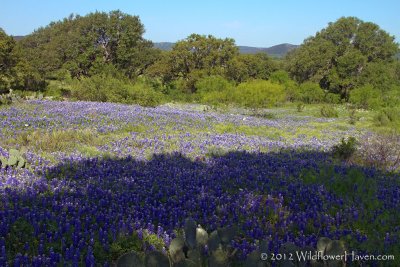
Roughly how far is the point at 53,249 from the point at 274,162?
5.21m

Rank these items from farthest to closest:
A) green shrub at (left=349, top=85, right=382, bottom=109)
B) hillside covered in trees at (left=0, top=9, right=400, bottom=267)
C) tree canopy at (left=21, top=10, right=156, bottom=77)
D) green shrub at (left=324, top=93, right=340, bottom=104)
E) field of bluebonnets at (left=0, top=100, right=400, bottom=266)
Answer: tree canopy at (left=21, top=10, right=156, bottom=77) → green shrub at (left=324, top=93, right=340, bottom=104) → green shrub at (left=349, top=85, right=382, bottom=109) → field of bluebonnets at (left=0, top=100, right=400, bottom=266) → hillside covered in trees at (left=0, top=9, right=400, bottom=267)

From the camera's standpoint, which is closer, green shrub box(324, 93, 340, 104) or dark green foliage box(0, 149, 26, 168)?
dark green foliage box(0, 149, 26, 168)

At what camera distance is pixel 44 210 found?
183 inches

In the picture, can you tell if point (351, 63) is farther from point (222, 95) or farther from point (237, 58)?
point (222, 95)

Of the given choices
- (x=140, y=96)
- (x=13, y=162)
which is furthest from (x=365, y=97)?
(x=13, y=162)

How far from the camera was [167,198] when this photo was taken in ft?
17.7

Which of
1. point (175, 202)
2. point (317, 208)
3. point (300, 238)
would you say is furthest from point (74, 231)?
point (317, 208)

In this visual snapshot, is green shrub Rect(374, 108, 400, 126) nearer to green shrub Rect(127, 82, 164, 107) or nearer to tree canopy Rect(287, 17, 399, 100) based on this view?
green shrub Rect(127, 82, 164, 107)

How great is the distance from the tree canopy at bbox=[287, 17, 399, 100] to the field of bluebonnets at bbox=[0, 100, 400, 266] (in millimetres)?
44077

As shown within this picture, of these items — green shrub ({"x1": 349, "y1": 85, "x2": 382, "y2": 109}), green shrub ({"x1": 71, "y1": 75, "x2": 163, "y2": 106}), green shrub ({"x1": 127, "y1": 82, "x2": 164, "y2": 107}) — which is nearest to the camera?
green shrub ({"x1": 71, "y1": 75, "x2": 163, "y2": 106})

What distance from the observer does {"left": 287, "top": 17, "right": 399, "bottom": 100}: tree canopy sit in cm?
5016

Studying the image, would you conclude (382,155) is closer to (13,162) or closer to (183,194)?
(183,194)

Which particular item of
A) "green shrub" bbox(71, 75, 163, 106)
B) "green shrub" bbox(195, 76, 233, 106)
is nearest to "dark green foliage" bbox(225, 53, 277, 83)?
"green shrub" bbox(195, 76, 233, 106)

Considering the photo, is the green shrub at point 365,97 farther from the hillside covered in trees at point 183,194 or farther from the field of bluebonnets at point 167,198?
the field of bluebonnets at point 167,198
